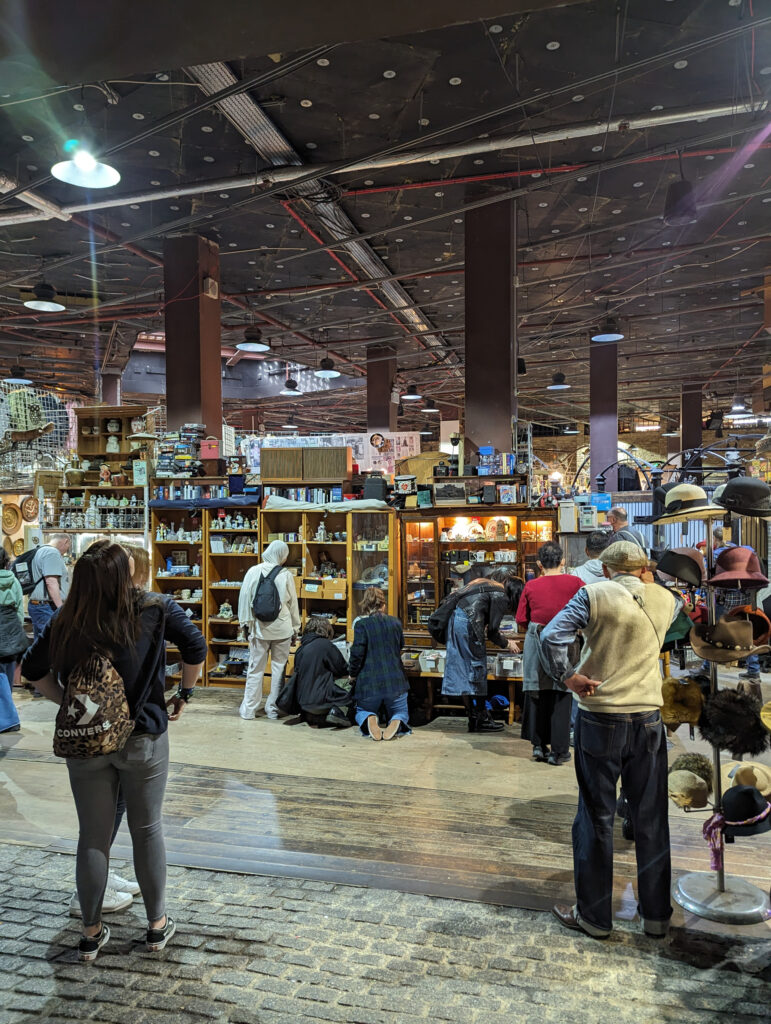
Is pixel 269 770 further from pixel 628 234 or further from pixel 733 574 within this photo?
pixel 628 234

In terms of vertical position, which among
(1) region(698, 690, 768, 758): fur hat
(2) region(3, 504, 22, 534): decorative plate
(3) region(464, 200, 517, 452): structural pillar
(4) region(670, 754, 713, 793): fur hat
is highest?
(3) region(464, 200, 517, 452): structural pillar

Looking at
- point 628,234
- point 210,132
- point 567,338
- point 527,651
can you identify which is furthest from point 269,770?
point 567,338

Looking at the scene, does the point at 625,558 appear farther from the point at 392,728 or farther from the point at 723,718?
the point at 392,728

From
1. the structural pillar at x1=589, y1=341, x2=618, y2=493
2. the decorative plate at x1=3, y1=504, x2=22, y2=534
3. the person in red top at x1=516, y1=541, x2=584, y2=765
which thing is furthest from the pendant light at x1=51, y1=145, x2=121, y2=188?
the structural pillar at x1=589, y1=341, x2=618, y2=493

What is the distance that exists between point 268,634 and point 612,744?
4564 mm

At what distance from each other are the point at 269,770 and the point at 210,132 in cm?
677

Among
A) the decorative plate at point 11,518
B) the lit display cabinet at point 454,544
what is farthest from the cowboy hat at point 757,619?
the decorative plate at point 11,518

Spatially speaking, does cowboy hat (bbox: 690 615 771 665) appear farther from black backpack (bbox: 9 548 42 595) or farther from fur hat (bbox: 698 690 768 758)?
black backpack (bbox: 9 548 42 595)

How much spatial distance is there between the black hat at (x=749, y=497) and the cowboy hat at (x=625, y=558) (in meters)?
0.58

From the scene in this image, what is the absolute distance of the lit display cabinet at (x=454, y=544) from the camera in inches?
291

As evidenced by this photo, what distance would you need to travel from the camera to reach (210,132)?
7523 mm

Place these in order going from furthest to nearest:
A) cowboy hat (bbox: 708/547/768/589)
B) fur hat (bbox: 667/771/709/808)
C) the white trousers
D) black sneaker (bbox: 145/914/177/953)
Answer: the white trousers
cowboy hat (bbox: 708/547/768/589)
fur hat (bbox: 667/771/709/808)
black sneaker (bbox: 145/914/177/953)

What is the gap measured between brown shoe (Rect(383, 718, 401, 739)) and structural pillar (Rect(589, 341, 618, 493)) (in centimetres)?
1107

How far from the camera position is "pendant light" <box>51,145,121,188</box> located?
6.23 meters
